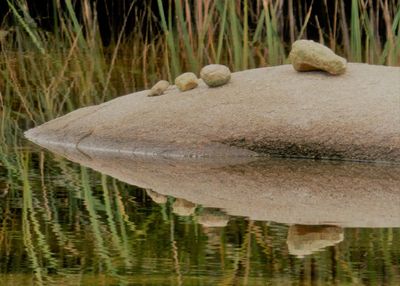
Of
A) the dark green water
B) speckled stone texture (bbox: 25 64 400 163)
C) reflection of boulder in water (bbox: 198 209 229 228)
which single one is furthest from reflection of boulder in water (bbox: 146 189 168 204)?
speckled stone texture (bbox: 25 64 400 163)

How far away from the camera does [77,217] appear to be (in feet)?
11.3

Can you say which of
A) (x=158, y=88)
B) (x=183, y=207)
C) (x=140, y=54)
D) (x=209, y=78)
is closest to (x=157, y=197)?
(x=183, y=207)

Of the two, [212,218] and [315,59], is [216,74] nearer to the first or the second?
[315,59]

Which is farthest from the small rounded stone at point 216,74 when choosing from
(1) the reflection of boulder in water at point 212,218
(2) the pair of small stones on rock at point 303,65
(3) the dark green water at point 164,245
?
(1) the reflection of boulder in water at point 212,218

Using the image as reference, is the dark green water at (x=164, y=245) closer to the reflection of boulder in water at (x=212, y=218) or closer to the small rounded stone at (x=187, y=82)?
the reflection of boulder in water at (x=212, y=218)

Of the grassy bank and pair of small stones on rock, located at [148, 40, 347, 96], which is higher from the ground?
pair of small stones on rock, located at [148, 40, 347, 96]

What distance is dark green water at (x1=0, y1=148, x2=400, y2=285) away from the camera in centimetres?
269

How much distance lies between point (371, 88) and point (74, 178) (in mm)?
1162

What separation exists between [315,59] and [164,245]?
6.13 ft

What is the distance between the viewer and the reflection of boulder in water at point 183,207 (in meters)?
3.46

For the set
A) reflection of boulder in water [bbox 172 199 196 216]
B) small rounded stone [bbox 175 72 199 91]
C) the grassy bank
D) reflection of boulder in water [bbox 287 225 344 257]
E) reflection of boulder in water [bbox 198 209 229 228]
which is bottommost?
the grassy bank

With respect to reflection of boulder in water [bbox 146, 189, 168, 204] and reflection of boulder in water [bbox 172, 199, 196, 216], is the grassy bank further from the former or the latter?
reflection of boulder in water [bbox 172, 199, 196, 216]

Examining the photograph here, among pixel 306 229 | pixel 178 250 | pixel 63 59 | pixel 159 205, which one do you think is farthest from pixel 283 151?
pixel 63 59

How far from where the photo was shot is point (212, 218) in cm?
335
